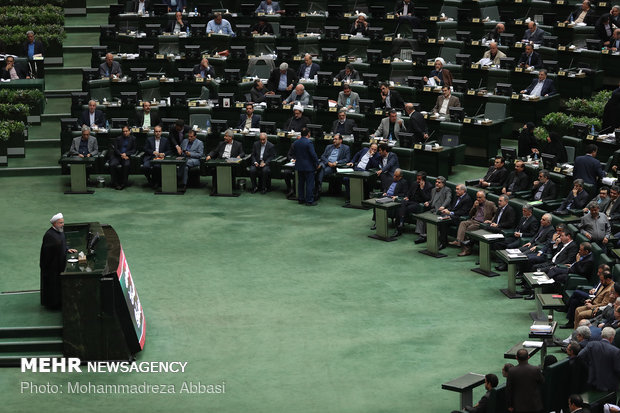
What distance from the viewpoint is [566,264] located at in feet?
57.9

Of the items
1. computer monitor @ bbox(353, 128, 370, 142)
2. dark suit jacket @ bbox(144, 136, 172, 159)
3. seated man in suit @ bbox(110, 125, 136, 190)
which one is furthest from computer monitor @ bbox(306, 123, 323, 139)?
seated man in suit @ bbox(110, 125, 136, 190)

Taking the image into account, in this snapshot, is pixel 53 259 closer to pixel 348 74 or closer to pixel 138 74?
pixel 138 74

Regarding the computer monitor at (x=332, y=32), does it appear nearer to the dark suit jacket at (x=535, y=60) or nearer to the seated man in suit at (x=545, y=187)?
the dark suit jacket at (x=535, y=60)

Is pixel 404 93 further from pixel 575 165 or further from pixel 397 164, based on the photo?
pixel 575 165

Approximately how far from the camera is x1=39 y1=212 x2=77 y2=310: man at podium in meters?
15.9

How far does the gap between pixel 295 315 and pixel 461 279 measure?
322 centimetres

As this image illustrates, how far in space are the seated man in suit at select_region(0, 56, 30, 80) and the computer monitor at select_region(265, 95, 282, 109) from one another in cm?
641

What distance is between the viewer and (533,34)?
Result: 1049 inches

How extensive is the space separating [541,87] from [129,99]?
30.3ft

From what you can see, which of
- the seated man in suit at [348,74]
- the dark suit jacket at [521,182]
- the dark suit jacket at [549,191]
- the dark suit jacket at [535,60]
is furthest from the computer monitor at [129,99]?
the dark suit jacket at [549,191]

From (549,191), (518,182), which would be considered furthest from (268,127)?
(549,191)

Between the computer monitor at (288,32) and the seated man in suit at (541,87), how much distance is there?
6172mm

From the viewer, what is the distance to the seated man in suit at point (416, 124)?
23531 millimetres

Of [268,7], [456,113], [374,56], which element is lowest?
[456,113]
